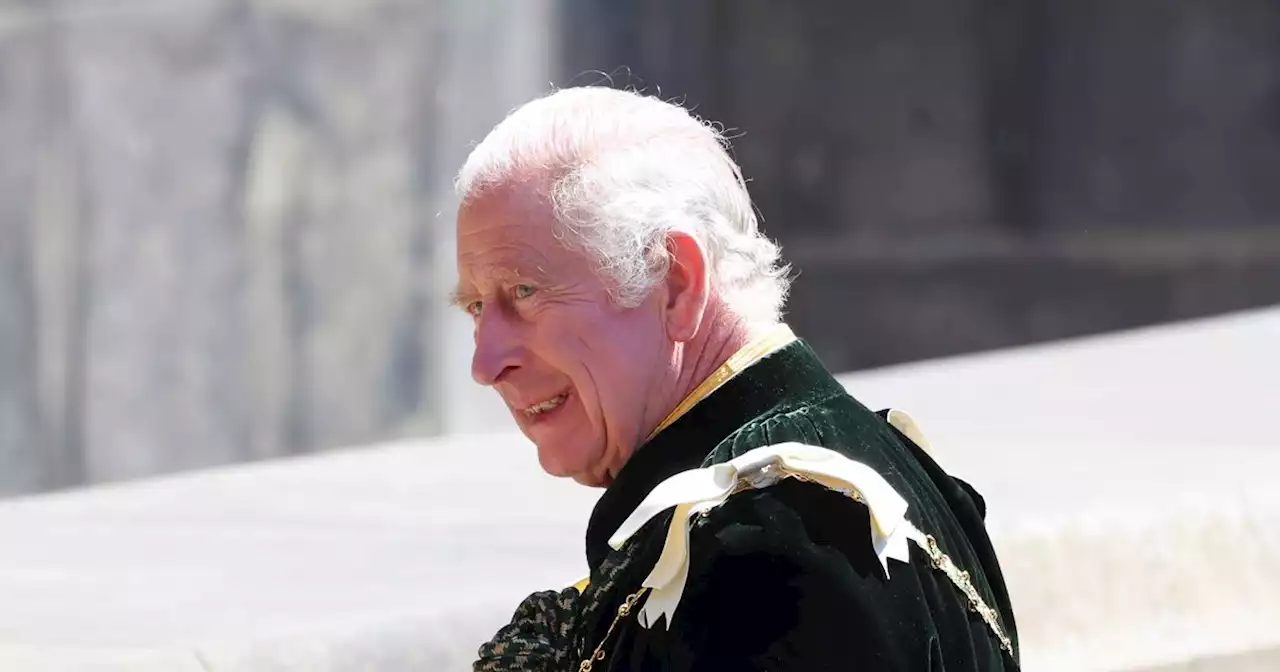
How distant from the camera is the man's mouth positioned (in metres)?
1.92

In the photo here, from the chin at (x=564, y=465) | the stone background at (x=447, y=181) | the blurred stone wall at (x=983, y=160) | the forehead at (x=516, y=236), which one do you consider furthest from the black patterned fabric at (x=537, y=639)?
the blurred stone wall at (x=983, y=160)

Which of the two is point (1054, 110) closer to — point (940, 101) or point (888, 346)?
point (940, 101)

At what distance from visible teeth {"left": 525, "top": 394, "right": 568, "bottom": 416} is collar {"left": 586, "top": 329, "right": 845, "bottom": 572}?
0.40 ft

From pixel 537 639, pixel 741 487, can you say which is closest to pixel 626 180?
pixel 741 487

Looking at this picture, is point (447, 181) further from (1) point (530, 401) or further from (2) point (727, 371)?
(2) point (727, 371)

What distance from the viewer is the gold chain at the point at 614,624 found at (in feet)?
5.50

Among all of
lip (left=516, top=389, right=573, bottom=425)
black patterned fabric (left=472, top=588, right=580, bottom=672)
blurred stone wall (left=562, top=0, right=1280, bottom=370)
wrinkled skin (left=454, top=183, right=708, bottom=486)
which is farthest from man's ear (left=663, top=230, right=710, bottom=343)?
blurred stone wall (left=562, top=0, right=1280, bottom=370)

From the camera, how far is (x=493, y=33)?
292 inches

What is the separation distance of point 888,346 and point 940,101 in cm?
126

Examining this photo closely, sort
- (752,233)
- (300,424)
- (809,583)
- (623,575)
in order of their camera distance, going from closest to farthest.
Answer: (809,583) → (623,575) → (752,233) → (300,424)

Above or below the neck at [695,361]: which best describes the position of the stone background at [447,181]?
above

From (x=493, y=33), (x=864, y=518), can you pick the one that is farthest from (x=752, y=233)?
(x=493, y=33)

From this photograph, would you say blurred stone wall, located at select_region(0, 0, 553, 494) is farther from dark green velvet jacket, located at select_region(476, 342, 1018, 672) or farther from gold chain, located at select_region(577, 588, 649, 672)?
gold chain, located at select_region(577, 588, 649, 672)

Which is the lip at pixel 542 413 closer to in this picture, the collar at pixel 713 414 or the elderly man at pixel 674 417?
the elderly man at pixel 674 417
